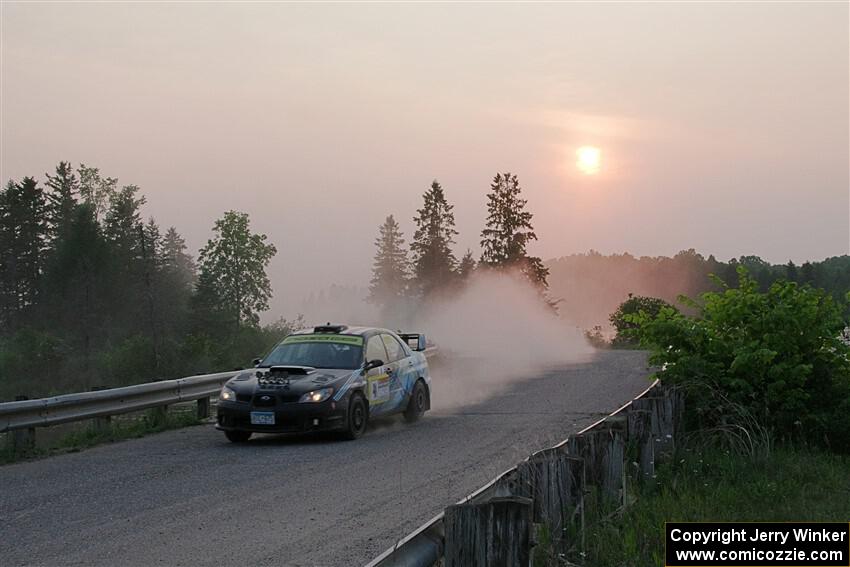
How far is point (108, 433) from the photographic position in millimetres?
14516

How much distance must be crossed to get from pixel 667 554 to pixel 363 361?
8.94m

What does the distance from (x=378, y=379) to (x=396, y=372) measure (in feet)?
2.64

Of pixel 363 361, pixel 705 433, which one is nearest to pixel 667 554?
pixel 705 433

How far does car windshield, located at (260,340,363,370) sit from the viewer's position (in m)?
14.7

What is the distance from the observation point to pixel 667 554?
628cm

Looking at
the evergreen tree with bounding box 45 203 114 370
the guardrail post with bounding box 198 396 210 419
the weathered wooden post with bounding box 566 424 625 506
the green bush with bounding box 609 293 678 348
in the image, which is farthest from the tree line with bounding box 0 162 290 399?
the weathered wooden post with bounding box 566 424 625 506

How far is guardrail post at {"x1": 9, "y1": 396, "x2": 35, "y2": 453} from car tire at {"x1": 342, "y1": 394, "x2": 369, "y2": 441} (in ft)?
14.4

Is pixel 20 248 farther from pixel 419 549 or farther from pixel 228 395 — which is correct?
pixel 419 549

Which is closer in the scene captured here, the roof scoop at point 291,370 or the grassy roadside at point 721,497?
the grassy roadside at point 721,497

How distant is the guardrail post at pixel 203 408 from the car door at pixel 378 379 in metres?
3.60

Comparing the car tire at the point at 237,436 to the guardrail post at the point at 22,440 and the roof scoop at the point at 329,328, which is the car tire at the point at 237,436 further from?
the guardrail post at the point at 22,440

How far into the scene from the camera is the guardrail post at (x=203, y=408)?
16891 millimetres

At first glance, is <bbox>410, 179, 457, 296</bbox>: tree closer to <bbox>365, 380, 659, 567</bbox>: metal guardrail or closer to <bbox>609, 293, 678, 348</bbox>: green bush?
<bbox>609, 293, 678, 348</bbox>: green bush

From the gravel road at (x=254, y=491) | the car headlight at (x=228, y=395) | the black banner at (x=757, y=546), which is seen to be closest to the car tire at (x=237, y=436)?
the gravel road at (x=254, y=491)
